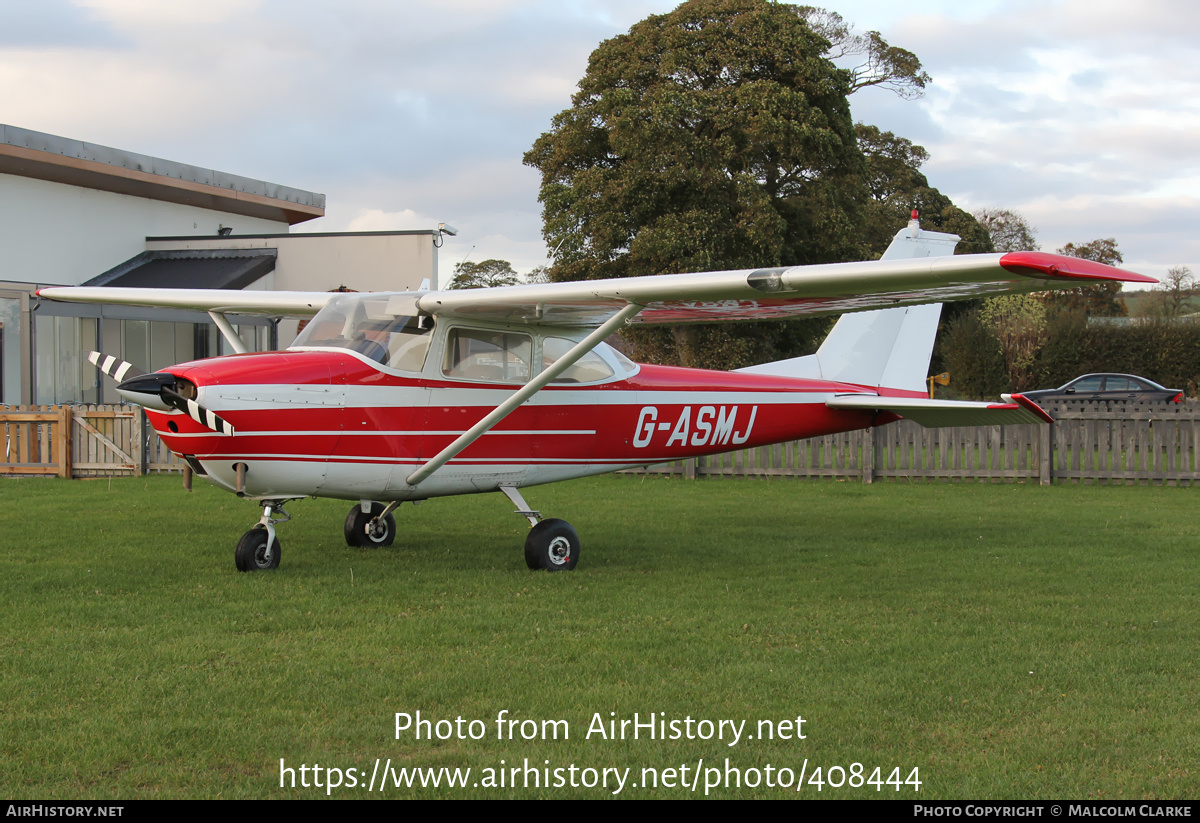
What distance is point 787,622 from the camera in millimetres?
6352

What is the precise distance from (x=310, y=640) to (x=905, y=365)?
25.1ft

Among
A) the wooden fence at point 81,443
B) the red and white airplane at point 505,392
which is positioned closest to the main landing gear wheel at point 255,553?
the red and white airplane at point 505,392

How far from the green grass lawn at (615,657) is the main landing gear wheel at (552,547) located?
237mm

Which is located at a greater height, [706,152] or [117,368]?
[706,152]

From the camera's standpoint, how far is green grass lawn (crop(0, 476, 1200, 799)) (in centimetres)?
389

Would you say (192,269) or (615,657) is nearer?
(615,657)

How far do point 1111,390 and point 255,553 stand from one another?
28.5 metres

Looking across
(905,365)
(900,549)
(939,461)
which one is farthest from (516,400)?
(939,461)

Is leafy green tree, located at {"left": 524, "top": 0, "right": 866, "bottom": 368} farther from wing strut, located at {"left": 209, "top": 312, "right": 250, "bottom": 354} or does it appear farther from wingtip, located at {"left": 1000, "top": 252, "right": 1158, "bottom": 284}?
wingtip, located at {"left": 1000, "top": 252, "right": 1158, "bottom": 284}

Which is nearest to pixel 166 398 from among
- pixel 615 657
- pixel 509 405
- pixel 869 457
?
pixel 509 405

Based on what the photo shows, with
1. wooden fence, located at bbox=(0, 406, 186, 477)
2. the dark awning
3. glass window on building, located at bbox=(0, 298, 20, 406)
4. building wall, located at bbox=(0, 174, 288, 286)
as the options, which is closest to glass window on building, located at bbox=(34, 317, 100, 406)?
glass window on building, located at bbox=(0, 298, 20, 406)

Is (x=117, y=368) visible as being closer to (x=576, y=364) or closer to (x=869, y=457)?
(x=576, y=364)

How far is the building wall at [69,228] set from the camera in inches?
992

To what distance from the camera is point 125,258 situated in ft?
92.2
